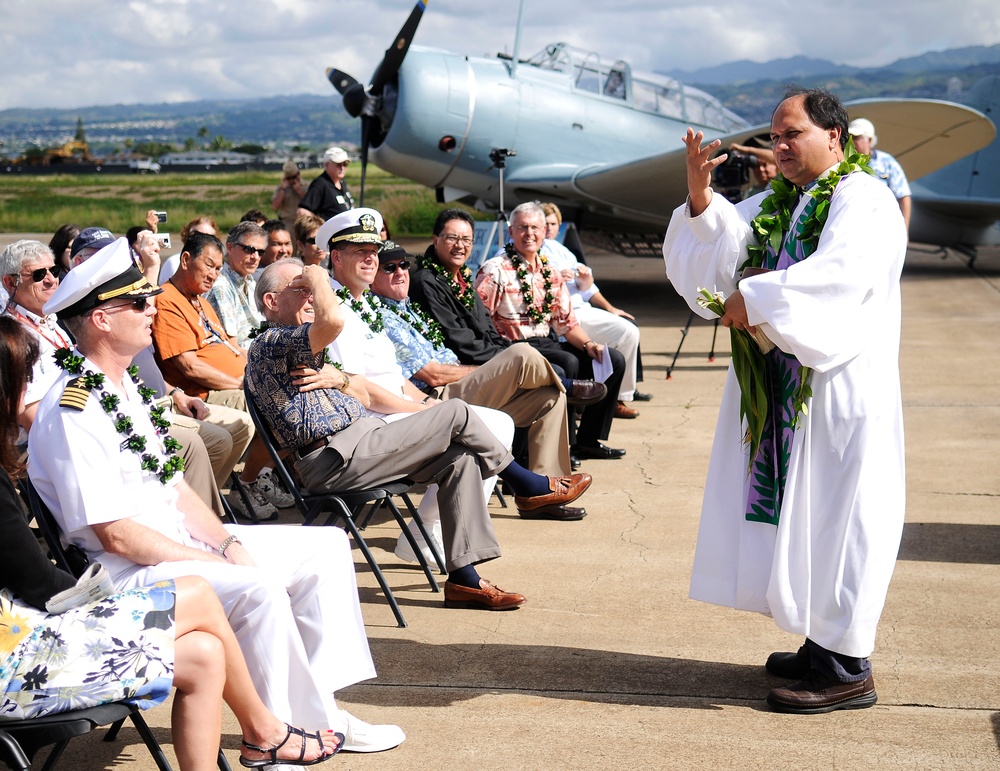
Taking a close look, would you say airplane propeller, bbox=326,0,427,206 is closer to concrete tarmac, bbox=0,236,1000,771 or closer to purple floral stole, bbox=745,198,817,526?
concrete tarmac, bbox=0,236,1000,771

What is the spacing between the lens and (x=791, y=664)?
361 cm

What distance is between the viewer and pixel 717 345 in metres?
11.2

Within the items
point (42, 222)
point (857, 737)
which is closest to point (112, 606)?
point (857, 737)

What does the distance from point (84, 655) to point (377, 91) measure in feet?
42.7

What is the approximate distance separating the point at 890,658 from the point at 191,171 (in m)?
97.3

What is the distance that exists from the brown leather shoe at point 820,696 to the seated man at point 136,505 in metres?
1.26

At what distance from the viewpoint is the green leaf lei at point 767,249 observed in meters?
3.39

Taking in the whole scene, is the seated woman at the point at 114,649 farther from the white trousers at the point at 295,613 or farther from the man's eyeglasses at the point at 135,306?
the man's eyeglasses at the point at 135,306

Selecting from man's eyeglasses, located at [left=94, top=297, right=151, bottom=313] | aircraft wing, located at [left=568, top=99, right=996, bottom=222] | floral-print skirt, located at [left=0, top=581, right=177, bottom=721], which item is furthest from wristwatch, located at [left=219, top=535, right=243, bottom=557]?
aircraft wing, located at [left=568, top=99, right=996, bottom=222]

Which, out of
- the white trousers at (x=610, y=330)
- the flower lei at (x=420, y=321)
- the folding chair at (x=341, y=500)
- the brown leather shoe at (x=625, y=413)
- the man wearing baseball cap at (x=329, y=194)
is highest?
the man wearing baseball cap at (x=329, y=194)

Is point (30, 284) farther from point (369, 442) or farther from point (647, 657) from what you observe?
point (647, 657)

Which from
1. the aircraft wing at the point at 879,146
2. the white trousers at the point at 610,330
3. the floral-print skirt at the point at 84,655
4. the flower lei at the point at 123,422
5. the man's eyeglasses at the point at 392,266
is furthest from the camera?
the aircraft wing at the point at 879,146

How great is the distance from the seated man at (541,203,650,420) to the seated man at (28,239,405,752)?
180 inches

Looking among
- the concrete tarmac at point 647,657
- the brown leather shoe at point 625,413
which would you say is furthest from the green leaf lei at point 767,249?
the brown leather shoe at point 625,413
